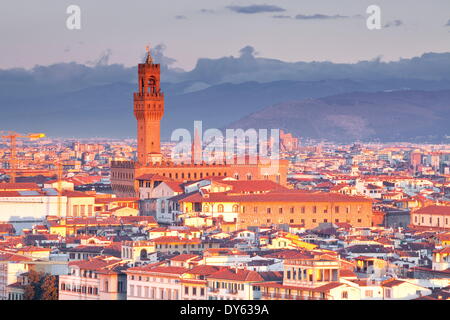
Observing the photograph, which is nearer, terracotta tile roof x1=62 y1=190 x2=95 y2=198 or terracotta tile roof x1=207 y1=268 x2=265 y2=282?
terracotta tile roof x1=207 y1=268 x2=265 y2=282

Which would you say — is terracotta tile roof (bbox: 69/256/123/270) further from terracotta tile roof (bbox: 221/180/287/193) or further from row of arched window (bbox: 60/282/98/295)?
terracotta tile roof (bbox: 221/180/287/193)

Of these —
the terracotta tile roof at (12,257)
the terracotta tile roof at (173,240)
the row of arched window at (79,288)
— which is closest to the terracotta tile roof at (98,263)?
the row of arched window at (79,288)

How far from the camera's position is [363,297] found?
2509cm

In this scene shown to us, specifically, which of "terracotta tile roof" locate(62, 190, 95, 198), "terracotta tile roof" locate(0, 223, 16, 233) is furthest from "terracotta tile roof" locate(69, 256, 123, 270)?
"terracotta tile roof" locate(62, 190, 95, 198)

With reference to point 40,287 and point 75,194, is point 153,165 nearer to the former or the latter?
point 75,194

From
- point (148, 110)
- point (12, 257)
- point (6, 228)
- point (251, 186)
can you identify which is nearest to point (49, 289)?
point (12, 257)

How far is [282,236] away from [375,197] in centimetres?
2696

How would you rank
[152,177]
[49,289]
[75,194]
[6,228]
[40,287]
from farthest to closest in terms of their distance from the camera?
[152,177] < [75,194] < [6,228] < [40,287] < [49,289]

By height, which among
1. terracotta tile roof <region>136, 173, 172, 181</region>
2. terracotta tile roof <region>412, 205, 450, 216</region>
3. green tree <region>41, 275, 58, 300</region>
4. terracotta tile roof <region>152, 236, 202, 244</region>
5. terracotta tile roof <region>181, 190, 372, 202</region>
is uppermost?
terracotta tile roof <region>136, 173, 172, 181</region>

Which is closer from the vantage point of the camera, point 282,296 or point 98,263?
point 282,296

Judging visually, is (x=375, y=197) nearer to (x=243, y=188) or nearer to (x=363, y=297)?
(x=243, y=188)

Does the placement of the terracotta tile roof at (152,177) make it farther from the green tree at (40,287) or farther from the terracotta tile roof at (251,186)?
the green tree at (40,287)
